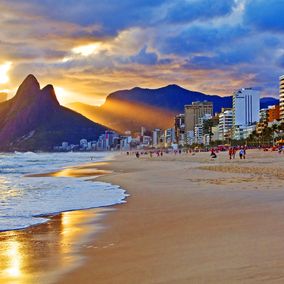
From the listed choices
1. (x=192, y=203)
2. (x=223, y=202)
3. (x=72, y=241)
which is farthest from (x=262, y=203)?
(x=72, y=241)

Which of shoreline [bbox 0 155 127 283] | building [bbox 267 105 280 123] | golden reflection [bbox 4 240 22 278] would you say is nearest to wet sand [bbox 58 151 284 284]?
shoreline [bbox 0 155 127 283]

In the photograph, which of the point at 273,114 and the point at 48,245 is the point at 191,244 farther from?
the point at 273,114

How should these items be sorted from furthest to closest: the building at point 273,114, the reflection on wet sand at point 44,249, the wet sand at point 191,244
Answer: the building at point 273,114 → the reflection on wet sand at point 44,249 → the wet sand at point 191,244

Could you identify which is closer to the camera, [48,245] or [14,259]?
[14,259]

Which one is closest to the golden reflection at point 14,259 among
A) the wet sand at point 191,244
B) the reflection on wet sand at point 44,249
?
the reflection on wet sand at point 44,249

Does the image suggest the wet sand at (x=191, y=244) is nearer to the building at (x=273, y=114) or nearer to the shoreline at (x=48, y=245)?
the shoreline at (x=48, y=245)

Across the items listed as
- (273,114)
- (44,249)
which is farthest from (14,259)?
(273,114)

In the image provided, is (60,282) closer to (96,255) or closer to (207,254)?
(96,255)

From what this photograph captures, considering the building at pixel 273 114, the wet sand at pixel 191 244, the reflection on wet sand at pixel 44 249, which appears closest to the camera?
the wet sand at pixel 191 244
